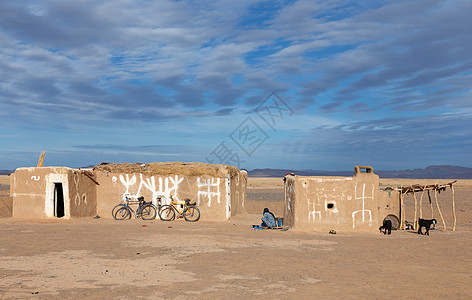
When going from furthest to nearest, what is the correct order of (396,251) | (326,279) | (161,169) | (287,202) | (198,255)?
(161,169), (287,202), (396,251), (198,255), (326,279)

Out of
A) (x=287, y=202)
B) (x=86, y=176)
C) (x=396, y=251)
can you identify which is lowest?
(x=396, y=251)

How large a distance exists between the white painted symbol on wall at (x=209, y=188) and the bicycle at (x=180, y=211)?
42 cm

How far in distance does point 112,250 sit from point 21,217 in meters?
9.22

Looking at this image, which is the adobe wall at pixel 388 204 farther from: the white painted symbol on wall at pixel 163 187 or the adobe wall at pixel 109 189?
the white painted symbol on wall at pixel 163 187

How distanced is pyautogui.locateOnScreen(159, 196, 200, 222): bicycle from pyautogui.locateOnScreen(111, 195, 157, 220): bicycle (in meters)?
0.43

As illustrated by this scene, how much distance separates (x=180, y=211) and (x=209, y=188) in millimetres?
1593

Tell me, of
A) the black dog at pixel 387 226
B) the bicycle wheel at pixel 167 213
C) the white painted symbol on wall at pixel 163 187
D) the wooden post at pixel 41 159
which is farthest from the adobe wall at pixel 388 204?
the wooden post at pixel 41 159

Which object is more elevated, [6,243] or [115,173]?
[115,173]

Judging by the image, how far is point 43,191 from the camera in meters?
17.7

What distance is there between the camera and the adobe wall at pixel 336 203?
14789 millimetres

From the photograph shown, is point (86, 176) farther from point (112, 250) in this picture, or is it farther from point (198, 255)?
point (198, 255)

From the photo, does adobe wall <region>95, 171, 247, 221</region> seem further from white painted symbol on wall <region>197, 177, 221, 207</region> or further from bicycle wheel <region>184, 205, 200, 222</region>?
bicycle wheel <region>184, 205, 200, 222</region>

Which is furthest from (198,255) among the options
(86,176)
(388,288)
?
(86,176)

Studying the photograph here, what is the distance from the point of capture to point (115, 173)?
1895 cm
